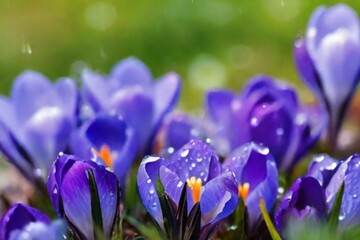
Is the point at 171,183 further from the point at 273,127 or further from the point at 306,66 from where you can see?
the point at 306,66

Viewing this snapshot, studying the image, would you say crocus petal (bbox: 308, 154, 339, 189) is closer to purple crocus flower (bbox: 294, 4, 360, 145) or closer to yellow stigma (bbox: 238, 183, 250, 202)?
yellow stigma (bbox: 238, 183, 250, 202)

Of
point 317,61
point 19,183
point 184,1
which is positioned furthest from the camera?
point 184,1

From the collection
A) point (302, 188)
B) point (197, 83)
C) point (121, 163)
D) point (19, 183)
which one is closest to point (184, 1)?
point (197, 83)

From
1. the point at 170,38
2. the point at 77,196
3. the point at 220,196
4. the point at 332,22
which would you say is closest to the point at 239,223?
the point at 220,196

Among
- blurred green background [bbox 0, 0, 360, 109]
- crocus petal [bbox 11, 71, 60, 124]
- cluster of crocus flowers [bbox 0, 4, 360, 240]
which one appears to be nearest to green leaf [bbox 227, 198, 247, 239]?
cluster of crocus flowers [bbox 0, 4, 360, 240]

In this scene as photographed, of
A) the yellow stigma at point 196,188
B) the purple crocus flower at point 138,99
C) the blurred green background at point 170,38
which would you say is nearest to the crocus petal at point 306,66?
the purple crocus flower at point 138,99

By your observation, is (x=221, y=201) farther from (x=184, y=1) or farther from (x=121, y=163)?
(x=184, y=1)

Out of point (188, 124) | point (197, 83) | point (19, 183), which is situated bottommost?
point (197, 83)
